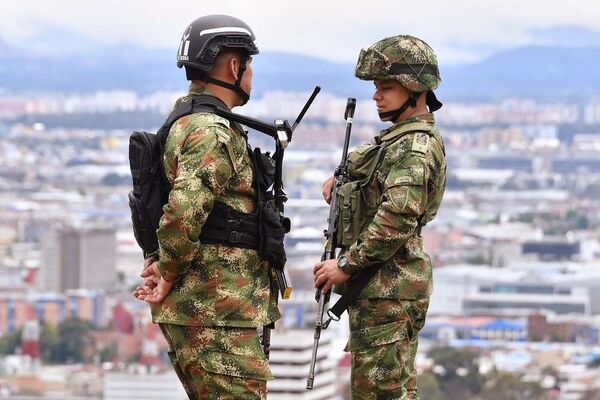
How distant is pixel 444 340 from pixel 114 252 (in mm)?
16398

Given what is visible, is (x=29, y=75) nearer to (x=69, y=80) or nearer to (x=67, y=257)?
(x=69, y=80)

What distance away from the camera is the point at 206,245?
415 cm

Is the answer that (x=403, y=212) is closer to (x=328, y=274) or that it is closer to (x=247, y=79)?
(x=328, y=274)

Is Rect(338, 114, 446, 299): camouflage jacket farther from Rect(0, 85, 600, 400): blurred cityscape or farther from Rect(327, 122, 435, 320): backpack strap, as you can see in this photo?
Rect(0, 85, 600, 400): blurred cityscape

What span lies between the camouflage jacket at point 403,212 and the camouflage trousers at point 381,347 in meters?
0.03

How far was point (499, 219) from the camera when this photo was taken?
8012 cm

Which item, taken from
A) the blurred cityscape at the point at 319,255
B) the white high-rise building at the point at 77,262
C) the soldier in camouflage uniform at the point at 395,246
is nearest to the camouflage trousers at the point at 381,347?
the soldier in camouflage uniform at the point at 395,246

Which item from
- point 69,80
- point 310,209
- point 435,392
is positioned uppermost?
point 69,80

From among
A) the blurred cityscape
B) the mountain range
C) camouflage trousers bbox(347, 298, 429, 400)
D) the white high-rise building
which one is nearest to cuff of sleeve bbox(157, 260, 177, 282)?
camouflage trousers bbox(347, 298, 429, 400)

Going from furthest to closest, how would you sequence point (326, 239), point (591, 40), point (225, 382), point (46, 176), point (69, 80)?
1. point (591, 40)
2. point (69, 80)
3. point (46, 176)
4. point (326, 239)
5. point (225, 382)

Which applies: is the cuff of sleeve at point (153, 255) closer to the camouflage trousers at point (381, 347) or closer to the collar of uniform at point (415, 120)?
the camouflage trousers at point (381, 347)

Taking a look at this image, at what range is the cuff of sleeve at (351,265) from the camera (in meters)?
4.29

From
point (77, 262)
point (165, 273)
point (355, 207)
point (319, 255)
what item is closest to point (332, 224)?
point (355, 207)

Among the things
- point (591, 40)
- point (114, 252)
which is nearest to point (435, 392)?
point (114, 252)
